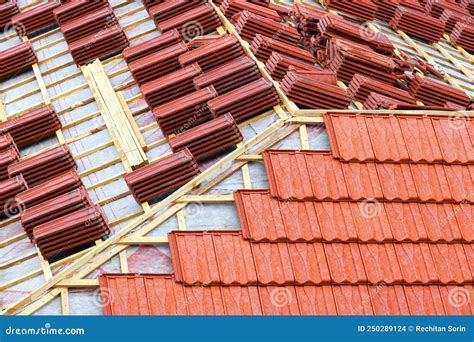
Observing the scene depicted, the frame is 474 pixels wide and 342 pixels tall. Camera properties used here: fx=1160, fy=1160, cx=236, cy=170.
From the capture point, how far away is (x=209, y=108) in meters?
29.1

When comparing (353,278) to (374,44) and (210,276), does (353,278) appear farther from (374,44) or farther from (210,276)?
(374,44)

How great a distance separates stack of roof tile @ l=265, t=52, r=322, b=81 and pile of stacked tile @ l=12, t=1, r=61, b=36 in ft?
26.9

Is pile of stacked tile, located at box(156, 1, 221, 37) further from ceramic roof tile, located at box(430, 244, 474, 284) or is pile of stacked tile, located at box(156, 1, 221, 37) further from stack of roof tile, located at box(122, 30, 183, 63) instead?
ceramic roof tile, located at box(430, 244, 474, 284)

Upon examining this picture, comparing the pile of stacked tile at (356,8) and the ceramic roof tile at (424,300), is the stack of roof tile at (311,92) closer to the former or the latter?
the ceramic roof tile at (424,300)

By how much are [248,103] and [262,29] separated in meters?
4.21

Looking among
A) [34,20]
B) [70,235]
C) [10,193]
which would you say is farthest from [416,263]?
[34,20]

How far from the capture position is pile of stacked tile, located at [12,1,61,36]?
35375mm

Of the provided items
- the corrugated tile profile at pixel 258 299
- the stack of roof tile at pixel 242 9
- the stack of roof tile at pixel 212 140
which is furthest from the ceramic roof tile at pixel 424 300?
the stack of roof tile at pixel 242 9

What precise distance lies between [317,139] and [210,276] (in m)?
4.87

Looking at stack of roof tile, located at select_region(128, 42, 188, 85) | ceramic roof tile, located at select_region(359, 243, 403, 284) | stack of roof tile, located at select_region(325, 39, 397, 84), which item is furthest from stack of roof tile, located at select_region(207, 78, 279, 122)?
ceramic roof tile, located at select_region(359, 243, 403, 284)

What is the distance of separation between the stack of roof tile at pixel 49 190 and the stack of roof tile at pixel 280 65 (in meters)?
5.90

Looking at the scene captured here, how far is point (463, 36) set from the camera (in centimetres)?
3869
